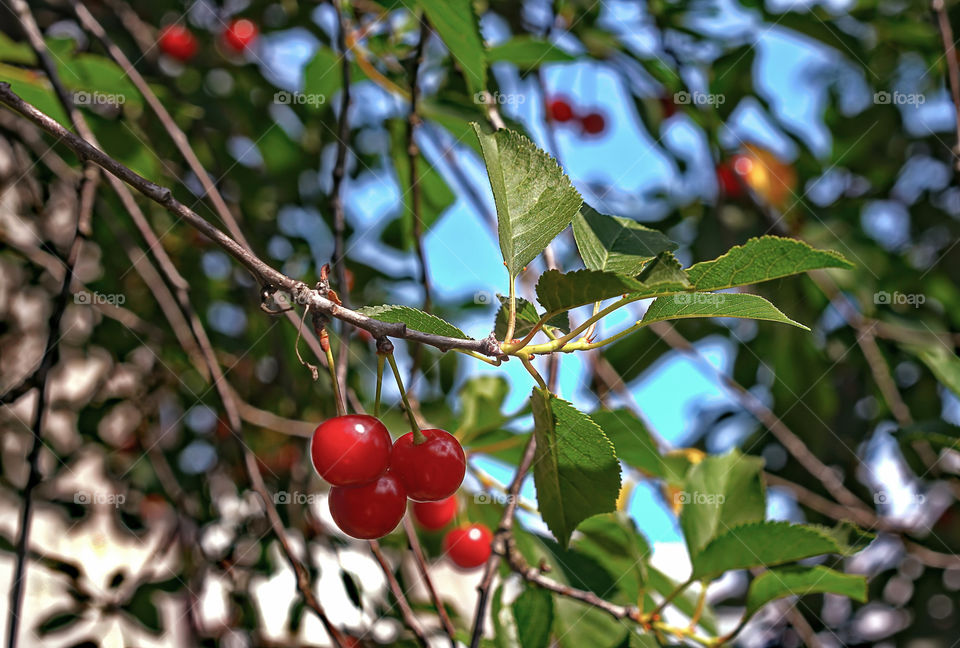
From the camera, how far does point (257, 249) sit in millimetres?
1905

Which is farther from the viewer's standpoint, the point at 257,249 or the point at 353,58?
the point at 257,249

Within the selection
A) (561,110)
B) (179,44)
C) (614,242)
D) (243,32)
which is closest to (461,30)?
(614,242)

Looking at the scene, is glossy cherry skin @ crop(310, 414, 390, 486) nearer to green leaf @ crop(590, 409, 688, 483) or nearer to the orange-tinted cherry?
green leaf @ crop(590, 409, 688, 483)

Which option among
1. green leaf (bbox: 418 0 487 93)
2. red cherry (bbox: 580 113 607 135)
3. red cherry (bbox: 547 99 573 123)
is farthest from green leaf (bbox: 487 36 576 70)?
red cherry (bbox: 580 113 607 135)

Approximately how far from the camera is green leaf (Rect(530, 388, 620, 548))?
2.71 ft

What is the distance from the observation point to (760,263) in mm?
709

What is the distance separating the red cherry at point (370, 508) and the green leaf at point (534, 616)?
40cm

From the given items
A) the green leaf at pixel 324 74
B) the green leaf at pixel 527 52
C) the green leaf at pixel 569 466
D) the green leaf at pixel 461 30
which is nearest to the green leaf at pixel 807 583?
the green leaf at pixel 569 466

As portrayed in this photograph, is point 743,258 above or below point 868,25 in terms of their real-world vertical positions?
above

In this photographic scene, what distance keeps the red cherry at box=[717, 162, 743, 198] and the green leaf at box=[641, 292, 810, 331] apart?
173 cm

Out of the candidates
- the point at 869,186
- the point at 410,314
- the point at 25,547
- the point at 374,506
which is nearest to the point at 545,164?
the point at 410,314

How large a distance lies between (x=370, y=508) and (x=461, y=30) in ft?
2.35

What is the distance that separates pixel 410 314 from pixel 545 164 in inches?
8.4

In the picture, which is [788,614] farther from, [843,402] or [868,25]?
[868,25]
